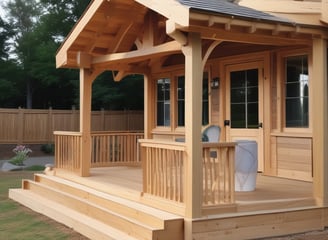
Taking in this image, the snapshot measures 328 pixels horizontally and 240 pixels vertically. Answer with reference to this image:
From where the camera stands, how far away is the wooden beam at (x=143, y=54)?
562cm

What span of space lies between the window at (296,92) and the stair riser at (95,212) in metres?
3.26

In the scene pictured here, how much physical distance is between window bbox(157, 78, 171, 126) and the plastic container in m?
3.80

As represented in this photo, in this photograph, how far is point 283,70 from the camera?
711 cm

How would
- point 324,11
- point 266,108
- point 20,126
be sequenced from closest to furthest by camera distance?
point 324,11 < point 266,108 < point 20,126

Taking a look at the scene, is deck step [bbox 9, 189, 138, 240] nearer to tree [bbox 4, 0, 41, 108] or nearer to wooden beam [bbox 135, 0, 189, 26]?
wooden beam [bbox 135, 0, 189, 26]

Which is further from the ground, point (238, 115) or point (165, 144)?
point (238, 115)

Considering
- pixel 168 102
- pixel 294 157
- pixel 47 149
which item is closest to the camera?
pixel 294 157

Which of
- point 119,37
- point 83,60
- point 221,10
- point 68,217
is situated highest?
point 119,37

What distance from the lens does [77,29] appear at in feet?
25.4

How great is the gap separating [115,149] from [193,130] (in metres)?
4.79

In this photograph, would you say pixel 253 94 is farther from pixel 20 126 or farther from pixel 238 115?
pixel 20 126

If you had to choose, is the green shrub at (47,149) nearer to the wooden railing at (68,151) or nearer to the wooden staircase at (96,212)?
the wooden staircase at (96,212)

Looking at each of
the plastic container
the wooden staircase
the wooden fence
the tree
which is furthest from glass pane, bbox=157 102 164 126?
the tree

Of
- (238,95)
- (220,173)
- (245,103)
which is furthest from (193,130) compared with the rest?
(238,95)
